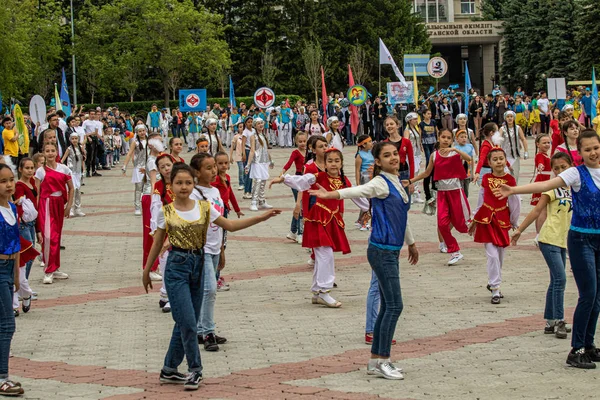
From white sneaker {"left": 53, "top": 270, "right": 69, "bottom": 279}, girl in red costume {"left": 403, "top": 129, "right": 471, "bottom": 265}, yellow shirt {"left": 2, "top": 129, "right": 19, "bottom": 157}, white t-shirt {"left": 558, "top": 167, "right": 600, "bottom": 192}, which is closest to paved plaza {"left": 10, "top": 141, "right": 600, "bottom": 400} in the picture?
white sneaker {"left": 53, "top": 270, "right": 69, "bottom": 279}

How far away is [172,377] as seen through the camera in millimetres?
7559

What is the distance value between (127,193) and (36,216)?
44.0 ft

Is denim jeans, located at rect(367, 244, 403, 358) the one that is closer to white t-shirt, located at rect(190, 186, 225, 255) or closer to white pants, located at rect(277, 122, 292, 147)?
white t-shirt, located at rect(190, 186, 225, 255)

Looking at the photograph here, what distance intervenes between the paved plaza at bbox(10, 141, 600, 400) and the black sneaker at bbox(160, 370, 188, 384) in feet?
0.25

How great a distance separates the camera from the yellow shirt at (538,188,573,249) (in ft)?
29.6

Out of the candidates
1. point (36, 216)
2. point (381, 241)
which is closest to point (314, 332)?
point (381, 241)

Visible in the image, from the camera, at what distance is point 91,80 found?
197 feet

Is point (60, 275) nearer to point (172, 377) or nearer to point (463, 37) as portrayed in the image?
point (172, 377)

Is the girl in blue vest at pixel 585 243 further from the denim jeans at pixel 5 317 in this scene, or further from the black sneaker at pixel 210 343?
the denim jeans at pixel 5 317

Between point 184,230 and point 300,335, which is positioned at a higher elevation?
point 184,230

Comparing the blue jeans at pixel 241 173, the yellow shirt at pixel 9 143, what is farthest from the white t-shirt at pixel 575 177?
the yellow shirt at pixel 9 143

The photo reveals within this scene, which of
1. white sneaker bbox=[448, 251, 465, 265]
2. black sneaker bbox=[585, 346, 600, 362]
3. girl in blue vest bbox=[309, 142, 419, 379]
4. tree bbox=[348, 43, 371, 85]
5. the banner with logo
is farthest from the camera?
tree bbox=[348, 43, 371, 85]

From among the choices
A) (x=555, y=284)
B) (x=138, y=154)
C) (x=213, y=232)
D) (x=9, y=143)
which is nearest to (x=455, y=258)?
(x=555, y=284)

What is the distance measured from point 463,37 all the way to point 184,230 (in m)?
76.4
